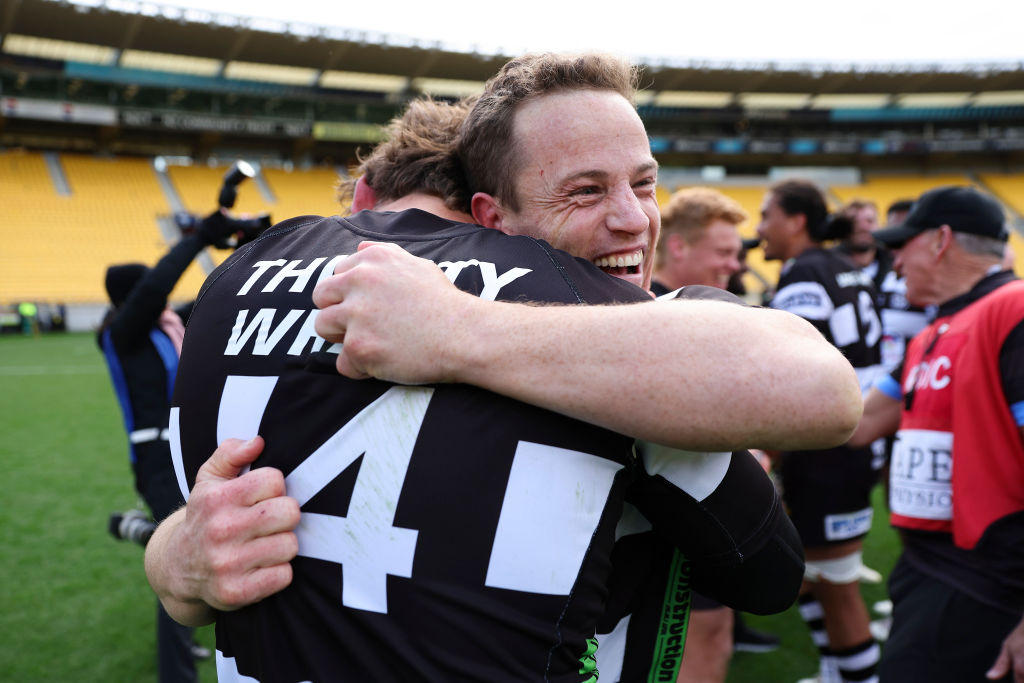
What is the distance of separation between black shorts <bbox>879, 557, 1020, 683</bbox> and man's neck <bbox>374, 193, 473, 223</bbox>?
2082mm

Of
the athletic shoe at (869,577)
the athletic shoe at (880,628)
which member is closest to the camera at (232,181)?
the athletic shoe at (880,628)

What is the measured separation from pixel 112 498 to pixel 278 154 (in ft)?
102

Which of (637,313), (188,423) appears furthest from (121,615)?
(637,313)

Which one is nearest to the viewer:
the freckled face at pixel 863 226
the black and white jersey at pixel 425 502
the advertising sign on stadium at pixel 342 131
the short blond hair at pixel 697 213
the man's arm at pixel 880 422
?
the black and white jersey at pixel 425 502

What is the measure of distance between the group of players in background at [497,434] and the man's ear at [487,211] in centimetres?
8

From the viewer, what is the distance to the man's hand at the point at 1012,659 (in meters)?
2.04

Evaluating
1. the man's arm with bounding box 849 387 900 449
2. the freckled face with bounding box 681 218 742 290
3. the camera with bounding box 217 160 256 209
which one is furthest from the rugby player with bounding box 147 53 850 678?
the freckled face with bounding box 681 218 742 290

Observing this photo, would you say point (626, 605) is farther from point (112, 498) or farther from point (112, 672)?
point (112, 498)

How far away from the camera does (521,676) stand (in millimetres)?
952

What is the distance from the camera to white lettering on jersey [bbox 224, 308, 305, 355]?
1118 millimetres

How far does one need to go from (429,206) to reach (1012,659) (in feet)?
7.21

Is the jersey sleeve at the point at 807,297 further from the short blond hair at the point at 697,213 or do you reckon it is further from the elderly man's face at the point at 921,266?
the elderly man's face at the point at 921,266

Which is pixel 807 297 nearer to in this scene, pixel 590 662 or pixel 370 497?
pixel 590 662

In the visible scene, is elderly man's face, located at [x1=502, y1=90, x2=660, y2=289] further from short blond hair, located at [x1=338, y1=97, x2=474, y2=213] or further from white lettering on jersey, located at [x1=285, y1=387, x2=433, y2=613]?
white lettering on jersey, located at [x1=285, y1=387, x2=433, y2=613]
